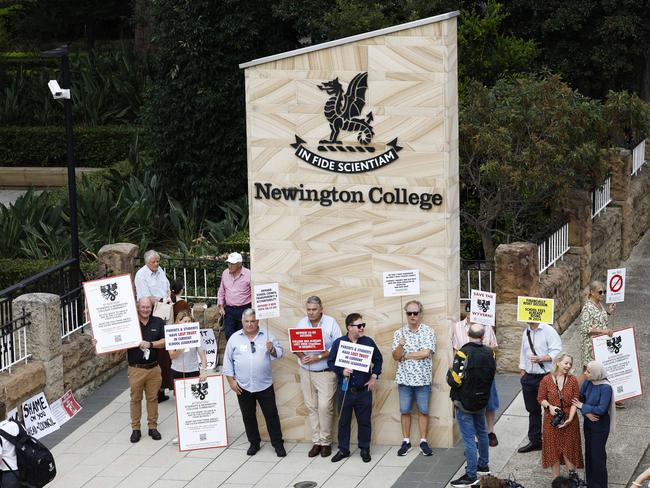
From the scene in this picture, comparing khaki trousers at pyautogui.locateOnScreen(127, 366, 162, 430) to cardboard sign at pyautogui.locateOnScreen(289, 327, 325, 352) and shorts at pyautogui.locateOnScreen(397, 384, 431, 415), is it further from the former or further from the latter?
shorts at pyautogui.locateOnScreen(397, 384, 431, 415)

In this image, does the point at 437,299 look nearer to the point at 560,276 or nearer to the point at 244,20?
the point at 560,276

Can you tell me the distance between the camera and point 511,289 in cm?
1719

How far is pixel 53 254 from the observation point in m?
20.1

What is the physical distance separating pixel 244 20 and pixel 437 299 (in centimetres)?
1035

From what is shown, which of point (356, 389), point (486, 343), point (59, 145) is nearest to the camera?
point (356, 389)

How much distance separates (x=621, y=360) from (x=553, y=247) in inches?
167

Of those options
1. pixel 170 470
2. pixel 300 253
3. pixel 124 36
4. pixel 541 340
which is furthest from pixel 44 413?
pixel 124 36

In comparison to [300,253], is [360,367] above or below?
below

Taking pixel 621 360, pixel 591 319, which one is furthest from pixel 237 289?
pixel 621 360

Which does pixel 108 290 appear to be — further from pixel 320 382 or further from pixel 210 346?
pixel 320 382

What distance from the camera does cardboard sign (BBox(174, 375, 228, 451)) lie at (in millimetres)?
14805

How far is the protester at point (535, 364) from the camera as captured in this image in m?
14.3

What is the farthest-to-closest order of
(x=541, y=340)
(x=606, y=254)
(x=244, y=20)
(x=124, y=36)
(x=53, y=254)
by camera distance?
(x=124, y=36)
(x=244, y=20)
(x=606, y=254)
(x=53, y=254)
(x=541, y=340)

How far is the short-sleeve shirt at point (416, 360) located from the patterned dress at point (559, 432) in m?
1.44
